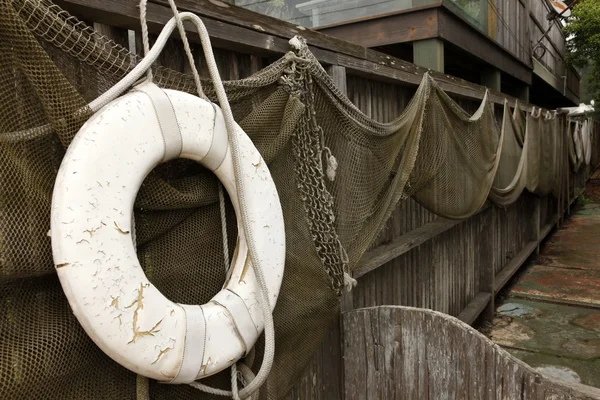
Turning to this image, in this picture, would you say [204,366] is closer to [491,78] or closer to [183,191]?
[183,191]

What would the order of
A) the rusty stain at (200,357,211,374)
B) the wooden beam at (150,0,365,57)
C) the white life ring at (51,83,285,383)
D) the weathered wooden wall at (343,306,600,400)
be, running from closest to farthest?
the white life ring at (51,83,285,383), the rusty stain at (200,357,211,374), the wooden beam at (150,0,365,57), the weathered wooden wall at (343,306,600,400)

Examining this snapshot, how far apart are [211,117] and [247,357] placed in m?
0.75

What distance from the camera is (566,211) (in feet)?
40.4

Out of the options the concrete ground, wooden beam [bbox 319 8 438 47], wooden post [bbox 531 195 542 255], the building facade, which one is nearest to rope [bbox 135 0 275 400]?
the concrete ground

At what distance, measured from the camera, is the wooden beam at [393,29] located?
17.2 ft

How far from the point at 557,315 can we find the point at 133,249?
18.7ft

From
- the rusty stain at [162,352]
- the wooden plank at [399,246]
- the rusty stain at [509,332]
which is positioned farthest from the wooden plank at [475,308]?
the rusty stain at [162,352]

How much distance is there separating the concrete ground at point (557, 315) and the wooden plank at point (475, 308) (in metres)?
0.28

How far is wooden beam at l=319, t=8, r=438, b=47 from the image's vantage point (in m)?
5.24

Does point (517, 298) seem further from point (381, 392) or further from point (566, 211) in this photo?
point (566, 211)

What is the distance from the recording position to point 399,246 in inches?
132

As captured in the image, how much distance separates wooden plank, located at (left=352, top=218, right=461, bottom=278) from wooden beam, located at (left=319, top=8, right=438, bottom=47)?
2210mm

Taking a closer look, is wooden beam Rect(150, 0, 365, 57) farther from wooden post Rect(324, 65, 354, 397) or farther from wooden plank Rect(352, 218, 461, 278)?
wooden plank Rect(352, 218, 461, 278)

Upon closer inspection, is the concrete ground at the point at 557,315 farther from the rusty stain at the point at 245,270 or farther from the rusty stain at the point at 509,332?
the rusty stain at the point at 245,270
